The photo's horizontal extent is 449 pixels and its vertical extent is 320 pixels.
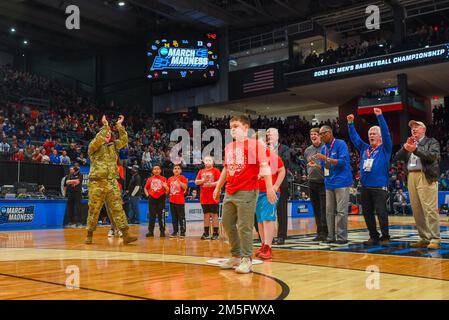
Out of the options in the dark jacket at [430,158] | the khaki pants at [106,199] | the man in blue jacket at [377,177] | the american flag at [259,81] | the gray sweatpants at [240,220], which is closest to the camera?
the gray sweatpants at [240,220]

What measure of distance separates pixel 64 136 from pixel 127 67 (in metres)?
14.5

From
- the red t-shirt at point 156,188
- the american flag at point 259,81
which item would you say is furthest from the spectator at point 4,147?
the american flag at point 259,81

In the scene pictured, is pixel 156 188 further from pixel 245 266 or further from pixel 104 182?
pixel 245 266

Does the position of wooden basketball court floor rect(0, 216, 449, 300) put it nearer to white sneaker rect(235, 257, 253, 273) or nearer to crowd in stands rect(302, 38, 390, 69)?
white sneaker rect(235, 257, 253, 273)

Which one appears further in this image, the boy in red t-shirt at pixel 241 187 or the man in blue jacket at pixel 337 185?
the man in blue jacket at pixel 337 185

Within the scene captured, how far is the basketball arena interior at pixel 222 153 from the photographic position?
452 centimetres

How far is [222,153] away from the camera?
2481 centimetres

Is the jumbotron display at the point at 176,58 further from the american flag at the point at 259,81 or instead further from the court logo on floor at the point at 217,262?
the court logo on floor at the point at 217,262

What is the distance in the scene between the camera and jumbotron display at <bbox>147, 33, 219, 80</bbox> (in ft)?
92.7

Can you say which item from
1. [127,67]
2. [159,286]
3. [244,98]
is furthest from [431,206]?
[127,67]

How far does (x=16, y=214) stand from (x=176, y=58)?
695 inches

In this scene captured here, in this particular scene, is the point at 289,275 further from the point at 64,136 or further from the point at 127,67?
the point at 127,67

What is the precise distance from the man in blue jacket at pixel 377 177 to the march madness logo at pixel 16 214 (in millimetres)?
9899

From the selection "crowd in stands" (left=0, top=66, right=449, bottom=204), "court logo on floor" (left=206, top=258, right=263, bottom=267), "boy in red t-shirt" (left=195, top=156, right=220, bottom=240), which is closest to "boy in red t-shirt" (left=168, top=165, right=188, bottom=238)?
"boy in red t-shirt" (left=195, top=156, right=220, bottom=240)
